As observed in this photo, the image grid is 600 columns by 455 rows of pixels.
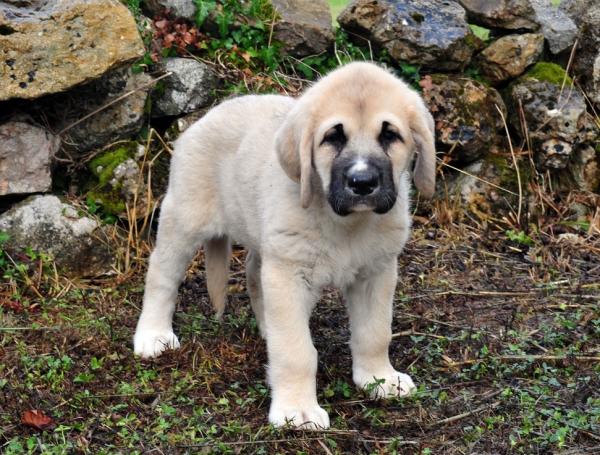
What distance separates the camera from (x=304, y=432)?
392 cm

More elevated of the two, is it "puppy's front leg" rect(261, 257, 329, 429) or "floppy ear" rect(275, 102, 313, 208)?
"floppy ear" rect(275, 102, 313, 208)

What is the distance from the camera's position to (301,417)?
400 centimetres

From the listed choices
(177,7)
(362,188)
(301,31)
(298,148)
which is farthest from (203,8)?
(362,188)

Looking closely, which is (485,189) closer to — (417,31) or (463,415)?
(417,31)

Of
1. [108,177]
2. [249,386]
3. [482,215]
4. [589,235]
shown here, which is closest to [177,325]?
[249,386]

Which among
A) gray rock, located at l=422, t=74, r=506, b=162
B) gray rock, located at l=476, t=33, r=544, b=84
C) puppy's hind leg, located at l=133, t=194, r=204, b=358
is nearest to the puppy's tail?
puppy's hind leg, located at l=133, t=194, r=204, b=358

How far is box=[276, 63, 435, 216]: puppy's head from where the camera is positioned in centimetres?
380

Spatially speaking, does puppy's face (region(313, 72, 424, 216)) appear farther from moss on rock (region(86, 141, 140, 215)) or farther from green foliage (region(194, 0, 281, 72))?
green foliage (region(194, 0, 281, 72))

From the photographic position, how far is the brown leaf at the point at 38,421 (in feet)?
13.2

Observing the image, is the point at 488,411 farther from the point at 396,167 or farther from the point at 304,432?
the point at 396,167

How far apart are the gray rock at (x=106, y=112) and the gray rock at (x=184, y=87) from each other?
0.21m

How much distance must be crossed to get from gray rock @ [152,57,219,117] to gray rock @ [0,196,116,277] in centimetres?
118

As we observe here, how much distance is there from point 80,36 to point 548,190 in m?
4.24

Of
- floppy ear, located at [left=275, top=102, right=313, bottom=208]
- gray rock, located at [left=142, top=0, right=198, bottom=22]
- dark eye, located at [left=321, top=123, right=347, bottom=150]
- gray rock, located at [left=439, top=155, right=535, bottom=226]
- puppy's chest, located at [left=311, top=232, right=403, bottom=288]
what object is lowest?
gray rock, located at [left=439, top=155, right=535, bottom=226]
